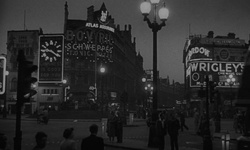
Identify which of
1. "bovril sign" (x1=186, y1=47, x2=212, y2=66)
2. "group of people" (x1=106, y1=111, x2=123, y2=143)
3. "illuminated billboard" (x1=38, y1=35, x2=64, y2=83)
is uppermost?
"bovril sign" (x1=186, y1=47, x2=212, y2=66)

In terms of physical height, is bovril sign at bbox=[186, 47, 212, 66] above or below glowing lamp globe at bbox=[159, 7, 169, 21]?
above

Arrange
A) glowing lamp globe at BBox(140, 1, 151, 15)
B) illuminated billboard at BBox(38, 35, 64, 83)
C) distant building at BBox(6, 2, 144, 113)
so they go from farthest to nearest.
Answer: distant building at BBox(6, 2, 144, 113)
illuminated billboard at BBox(38, 35, 64, 83)
glowing lamp globe at BBox(140, 1, 151, 15)

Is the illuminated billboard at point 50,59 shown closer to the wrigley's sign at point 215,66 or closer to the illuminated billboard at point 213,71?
the illuminated billboard at point 213,71

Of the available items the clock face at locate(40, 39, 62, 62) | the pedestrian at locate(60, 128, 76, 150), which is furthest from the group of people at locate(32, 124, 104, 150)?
the clock face at locate(40, 39, 62, 62)

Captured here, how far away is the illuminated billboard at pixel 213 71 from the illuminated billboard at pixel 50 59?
4322 cm

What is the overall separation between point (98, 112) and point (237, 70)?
46702mm

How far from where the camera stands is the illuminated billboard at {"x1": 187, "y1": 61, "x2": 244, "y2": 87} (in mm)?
94438

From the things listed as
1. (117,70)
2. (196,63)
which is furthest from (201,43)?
(117,70)

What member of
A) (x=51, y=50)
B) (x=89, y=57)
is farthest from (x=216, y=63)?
(x=51, y=50)

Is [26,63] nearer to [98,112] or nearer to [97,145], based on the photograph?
[97,145]

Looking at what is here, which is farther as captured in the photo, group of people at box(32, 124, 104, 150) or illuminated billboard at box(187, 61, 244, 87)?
illuminated billboard at box(187, 61, 244, 87)

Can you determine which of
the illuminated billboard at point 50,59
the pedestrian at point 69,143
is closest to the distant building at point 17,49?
the illuminated billboard at point 50,59

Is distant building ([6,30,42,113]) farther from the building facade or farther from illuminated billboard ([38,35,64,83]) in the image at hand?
illuminated billboard ([38,35,64,83])

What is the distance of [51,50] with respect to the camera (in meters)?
60.8
